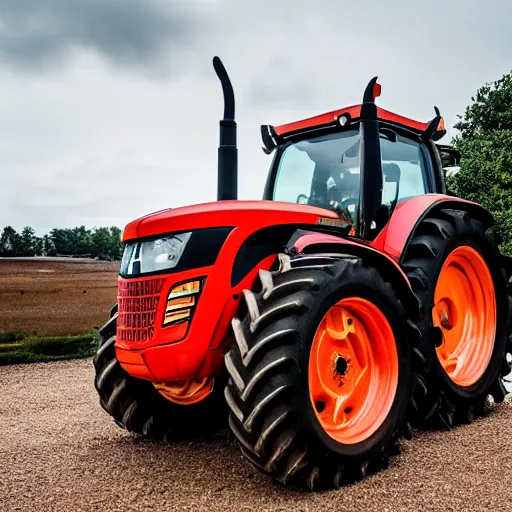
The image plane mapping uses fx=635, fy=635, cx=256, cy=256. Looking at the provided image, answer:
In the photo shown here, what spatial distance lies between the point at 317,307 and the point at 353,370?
2.25 feet

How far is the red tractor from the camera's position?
120 inches

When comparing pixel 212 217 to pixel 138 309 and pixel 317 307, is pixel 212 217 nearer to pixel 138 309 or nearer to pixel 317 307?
pixel 138 309

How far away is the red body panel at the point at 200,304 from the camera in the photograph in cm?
326

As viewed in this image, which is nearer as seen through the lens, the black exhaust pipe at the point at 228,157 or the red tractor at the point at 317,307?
the red tractor at the point at 317,307

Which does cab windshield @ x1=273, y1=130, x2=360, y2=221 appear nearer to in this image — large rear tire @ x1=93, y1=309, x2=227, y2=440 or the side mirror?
the side mirror

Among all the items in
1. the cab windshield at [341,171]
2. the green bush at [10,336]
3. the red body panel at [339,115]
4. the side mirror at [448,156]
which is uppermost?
the red body panel at [339,115]

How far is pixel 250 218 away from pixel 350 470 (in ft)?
4.63

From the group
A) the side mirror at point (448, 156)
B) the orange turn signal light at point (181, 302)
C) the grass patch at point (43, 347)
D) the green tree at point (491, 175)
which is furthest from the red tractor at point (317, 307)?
the green tree at point (491, 175)

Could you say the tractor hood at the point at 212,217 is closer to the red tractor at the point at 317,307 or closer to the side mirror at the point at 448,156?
the red tractor at the point at 317,307

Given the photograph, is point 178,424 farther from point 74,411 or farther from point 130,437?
point 74,411

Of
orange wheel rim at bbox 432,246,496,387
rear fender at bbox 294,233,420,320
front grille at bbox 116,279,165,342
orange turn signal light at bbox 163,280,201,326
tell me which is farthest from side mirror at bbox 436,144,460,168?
front grille at bbox 116,279,165,342

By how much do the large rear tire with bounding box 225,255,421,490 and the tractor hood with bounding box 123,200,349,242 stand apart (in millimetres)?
344

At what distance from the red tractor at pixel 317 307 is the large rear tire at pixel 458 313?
0.01 metres

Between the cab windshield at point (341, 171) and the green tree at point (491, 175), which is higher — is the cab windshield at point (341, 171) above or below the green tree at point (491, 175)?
below
